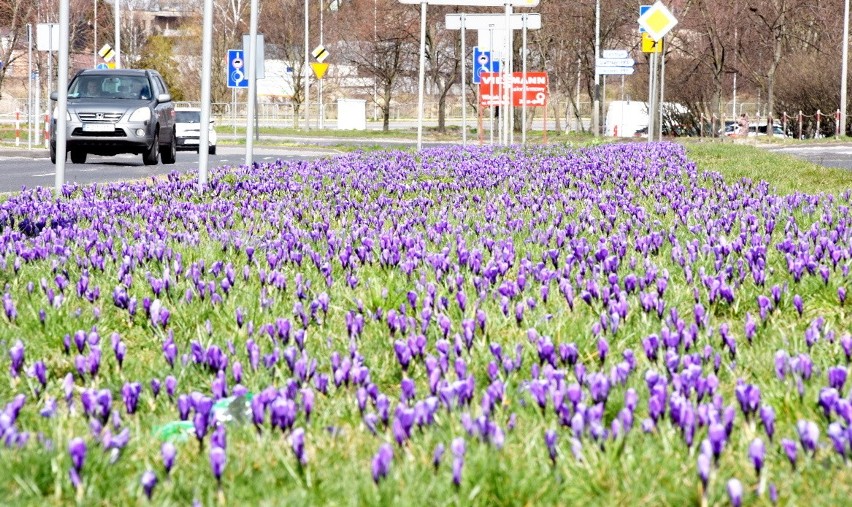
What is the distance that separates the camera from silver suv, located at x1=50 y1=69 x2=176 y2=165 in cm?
2462

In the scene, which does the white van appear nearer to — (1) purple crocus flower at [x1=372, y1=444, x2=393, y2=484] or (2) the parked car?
(2) the parked car

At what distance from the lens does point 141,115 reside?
24.7m

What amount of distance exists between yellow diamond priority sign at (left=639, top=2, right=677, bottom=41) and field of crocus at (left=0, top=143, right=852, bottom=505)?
61.3 feet

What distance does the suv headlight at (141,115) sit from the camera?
24636 mm

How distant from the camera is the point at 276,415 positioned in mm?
3305

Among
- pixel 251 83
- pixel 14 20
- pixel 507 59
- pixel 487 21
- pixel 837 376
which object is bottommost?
pixel 837 376

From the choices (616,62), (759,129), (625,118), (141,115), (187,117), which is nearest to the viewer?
(141,115)

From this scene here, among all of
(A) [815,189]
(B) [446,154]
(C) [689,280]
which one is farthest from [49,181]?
(C) [689,280]

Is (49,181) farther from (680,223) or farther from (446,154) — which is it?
(680,223)

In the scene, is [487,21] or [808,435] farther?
[487,21]

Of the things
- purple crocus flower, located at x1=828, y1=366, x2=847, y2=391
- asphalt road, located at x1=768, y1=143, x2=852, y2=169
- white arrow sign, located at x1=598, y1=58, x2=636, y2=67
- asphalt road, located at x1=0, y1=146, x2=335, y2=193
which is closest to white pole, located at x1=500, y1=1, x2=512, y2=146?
white arrow sign, located at x1=598, y1=58, x2=636, y2=67

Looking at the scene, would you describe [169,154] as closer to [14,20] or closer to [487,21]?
[487,21]

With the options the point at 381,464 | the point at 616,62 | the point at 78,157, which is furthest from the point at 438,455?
the point at 616,62

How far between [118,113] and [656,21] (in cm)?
1075
